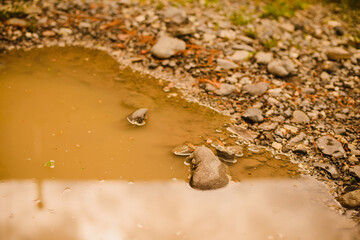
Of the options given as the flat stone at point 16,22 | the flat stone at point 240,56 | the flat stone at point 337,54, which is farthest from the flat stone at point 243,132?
the flat stone at point 16,22

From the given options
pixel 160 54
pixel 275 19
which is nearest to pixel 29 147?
pixel 160 54

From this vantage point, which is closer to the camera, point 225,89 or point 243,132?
point 243,132

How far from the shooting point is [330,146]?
2.78 metres

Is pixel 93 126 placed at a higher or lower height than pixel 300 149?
lower

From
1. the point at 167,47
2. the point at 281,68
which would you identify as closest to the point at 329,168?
the point at 281,68

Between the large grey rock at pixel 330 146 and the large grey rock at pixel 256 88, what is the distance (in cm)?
92

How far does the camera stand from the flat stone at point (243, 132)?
293 centimetres

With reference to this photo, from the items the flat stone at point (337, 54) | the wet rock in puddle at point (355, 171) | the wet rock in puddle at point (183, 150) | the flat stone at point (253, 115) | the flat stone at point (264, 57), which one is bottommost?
the wet rock in puddle at point (183, 150)

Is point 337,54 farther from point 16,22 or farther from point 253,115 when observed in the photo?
point 16,22

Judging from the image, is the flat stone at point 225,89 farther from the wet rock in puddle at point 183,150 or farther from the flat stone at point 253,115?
the wet rock in puddle at point 183,150

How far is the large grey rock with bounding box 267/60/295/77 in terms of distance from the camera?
3662 millimetres

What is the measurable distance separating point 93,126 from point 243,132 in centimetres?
163

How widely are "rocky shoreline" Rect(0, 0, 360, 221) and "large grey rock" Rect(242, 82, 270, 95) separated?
0.04 ft

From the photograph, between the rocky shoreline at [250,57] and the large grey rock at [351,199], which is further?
the rocky shoreline at [250,57]
